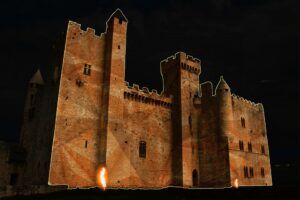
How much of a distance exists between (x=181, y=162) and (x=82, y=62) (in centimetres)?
1537

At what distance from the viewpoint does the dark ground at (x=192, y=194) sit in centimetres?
1216

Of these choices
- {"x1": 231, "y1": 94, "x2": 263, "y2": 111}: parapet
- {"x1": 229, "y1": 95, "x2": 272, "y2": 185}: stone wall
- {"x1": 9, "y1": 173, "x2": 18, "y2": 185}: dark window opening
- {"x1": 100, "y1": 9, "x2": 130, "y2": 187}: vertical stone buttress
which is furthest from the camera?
{"x1": 231, "y1": 94, "x2": 263, "y2": 111}: parapet

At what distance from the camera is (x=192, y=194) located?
14.4 meters

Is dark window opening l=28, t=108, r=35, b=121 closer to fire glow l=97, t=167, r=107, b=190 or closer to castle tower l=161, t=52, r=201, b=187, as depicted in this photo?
fire glow l=97, t=167, r=107, b=190

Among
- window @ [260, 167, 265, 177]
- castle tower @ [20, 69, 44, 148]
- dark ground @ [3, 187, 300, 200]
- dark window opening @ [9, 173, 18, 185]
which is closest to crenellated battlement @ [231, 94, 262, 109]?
window @ [260, 167, 265, 177]

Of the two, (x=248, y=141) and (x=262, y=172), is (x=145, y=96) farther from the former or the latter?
(x=262, y=172)

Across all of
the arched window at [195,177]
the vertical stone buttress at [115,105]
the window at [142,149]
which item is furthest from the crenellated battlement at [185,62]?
the arched window at [195,177]

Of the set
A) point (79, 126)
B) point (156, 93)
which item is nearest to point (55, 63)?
point (79, 126)

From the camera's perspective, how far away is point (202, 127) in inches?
1515

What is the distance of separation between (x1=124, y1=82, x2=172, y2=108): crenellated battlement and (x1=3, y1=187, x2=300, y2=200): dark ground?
668 inches

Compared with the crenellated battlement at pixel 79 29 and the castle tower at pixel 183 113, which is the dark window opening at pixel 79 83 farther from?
the castle tower at pixel 183 113

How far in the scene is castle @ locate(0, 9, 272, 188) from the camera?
29.2 m

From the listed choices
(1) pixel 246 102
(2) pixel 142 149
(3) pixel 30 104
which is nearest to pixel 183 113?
(2) pixel 142 149

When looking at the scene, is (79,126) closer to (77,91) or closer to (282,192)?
(77,91)
